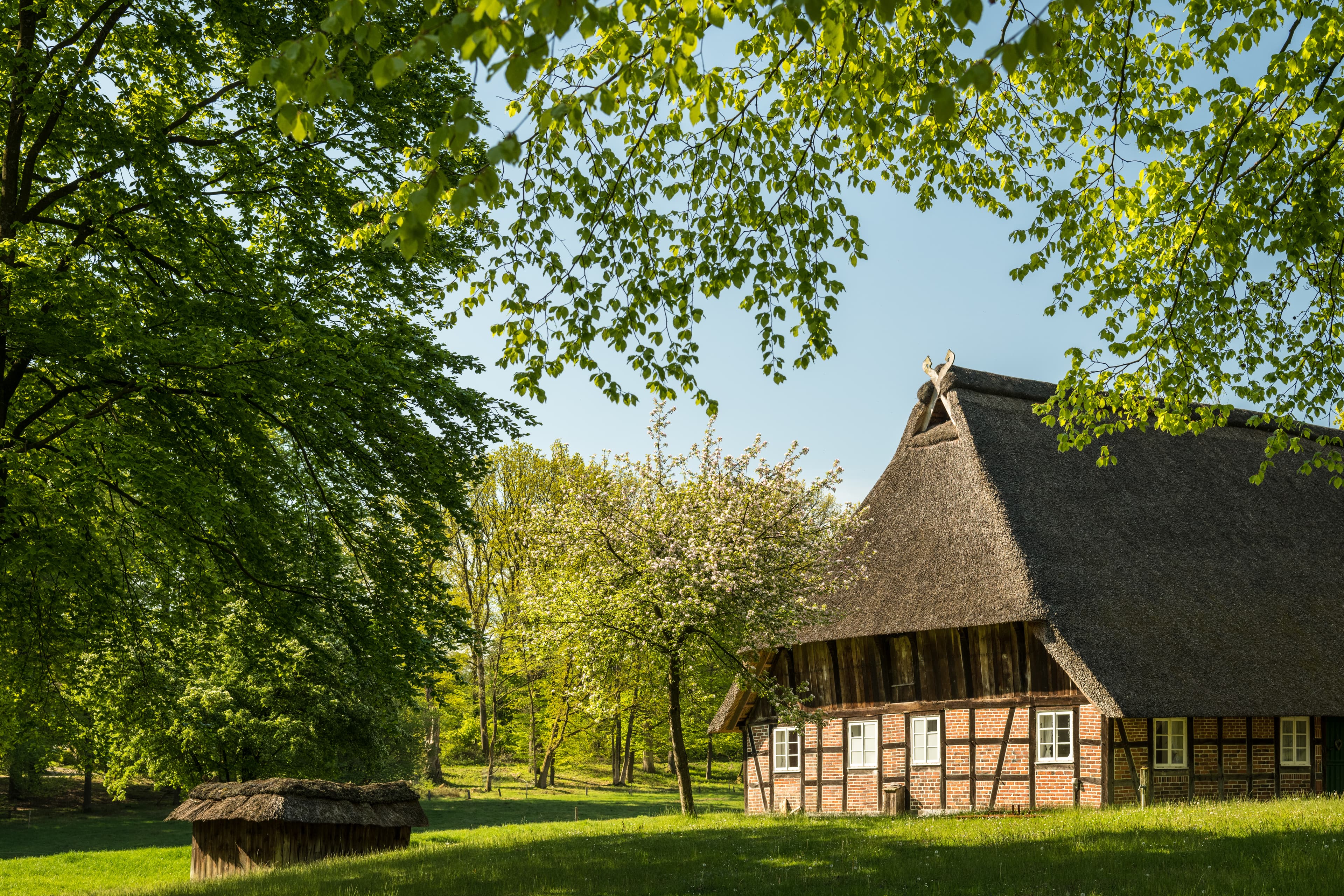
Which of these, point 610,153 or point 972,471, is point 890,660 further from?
point 610,153

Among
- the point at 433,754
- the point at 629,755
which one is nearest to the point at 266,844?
the point at 433,754

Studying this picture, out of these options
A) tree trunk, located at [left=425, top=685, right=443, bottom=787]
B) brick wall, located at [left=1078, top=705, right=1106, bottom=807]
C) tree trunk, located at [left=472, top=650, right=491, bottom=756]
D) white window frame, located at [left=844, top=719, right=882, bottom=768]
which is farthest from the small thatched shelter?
tree trunk, located at [left=425, top=685, right=443, bottom=787]

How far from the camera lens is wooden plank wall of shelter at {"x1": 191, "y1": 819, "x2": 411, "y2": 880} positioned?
19.0 meters

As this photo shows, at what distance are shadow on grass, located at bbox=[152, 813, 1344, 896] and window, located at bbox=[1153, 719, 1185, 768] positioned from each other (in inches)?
183

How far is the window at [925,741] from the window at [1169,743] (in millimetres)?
4033

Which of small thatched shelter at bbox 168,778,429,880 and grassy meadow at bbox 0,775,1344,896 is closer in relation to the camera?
grassy meadow at bbox 0,775,1344,896

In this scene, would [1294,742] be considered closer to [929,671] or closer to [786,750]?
[929,671]

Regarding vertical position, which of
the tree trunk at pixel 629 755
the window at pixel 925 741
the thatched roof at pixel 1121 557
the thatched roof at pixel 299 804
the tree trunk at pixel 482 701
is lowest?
the tree trunk at pixel 629 755

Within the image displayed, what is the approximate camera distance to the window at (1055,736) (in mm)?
20188

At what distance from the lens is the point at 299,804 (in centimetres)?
1911

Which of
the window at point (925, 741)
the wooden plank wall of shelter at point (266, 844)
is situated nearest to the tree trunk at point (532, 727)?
the wooden plank wall of shelter at point (266, 844)

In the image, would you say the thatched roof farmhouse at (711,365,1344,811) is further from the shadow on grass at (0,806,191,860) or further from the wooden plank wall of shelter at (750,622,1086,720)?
the shadow on grass at (0,806,191,860)

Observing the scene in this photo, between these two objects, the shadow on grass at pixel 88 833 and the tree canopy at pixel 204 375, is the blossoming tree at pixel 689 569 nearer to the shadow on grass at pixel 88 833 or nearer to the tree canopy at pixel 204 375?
the tree canopy at pixel 204 375

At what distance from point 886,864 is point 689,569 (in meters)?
9.88
